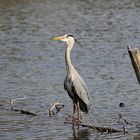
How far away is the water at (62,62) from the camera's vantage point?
11.6 m

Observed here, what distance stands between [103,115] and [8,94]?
8.76ft

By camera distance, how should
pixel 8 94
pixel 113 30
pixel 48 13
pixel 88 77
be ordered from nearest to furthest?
pixel 8 94, pixel 88 77, pixel 113 30, pixel 48 13

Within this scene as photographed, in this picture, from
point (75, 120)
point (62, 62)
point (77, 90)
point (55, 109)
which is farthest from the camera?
point (62, 62)

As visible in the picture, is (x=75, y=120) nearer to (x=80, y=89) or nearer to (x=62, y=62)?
(x=80, y=89)

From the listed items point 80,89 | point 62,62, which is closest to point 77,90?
point 80,89

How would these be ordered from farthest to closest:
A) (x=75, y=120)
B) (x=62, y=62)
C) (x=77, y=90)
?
(x=62, y=62) → (x=77, y=90) → (x=75, y=120)

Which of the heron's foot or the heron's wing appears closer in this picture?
the heron's foot

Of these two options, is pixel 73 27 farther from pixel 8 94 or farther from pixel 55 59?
pixel 8 94

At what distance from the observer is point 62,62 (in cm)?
1728

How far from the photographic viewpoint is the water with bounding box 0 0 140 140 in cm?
1159

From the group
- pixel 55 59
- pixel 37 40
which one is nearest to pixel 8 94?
pixel 55 59

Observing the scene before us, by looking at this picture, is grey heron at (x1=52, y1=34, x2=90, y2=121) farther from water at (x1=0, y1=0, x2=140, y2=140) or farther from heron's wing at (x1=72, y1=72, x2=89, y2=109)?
water at (x1=0, y1=0, x2=140, y2=140)

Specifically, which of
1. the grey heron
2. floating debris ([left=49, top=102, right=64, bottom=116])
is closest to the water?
floating debris ([left=49, top=102, right=64, bottom=116])

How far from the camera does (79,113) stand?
11797mm
